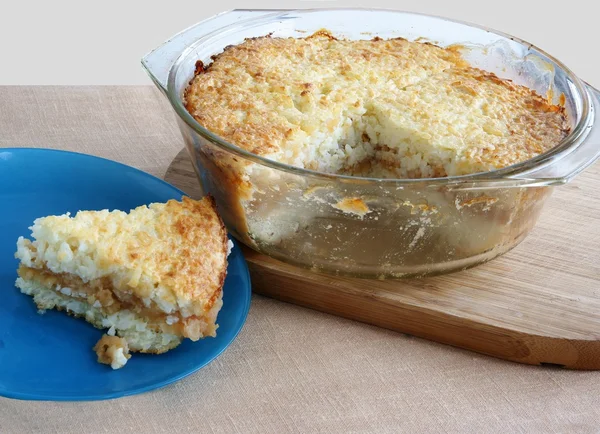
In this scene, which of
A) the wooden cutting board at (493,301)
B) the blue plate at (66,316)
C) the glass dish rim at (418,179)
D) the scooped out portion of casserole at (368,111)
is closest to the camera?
the blue plate at (66,316)

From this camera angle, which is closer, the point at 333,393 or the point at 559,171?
the point at 333,393

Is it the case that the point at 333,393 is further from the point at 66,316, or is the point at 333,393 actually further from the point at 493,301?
the point at 66,316

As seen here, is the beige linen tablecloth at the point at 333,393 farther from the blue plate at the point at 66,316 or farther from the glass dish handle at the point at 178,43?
the glass dish handle at the point at 178,43

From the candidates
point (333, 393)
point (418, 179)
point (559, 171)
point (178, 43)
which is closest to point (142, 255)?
point (333, 393)

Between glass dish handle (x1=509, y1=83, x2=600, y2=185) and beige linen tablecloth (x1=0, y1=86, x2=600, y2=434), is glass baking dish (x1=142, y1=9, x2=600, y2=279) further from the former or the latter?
beige linen tablecloth (x1=0, y1=86, x2=600, y2=434)

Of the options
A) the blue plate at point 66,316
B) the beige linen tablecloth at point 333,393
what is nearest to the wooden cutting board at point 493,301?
the beige linen tablecloth at point 333,393

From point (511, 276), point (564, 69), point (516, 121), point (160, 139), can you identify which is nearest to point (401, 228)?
point (511, 276)
